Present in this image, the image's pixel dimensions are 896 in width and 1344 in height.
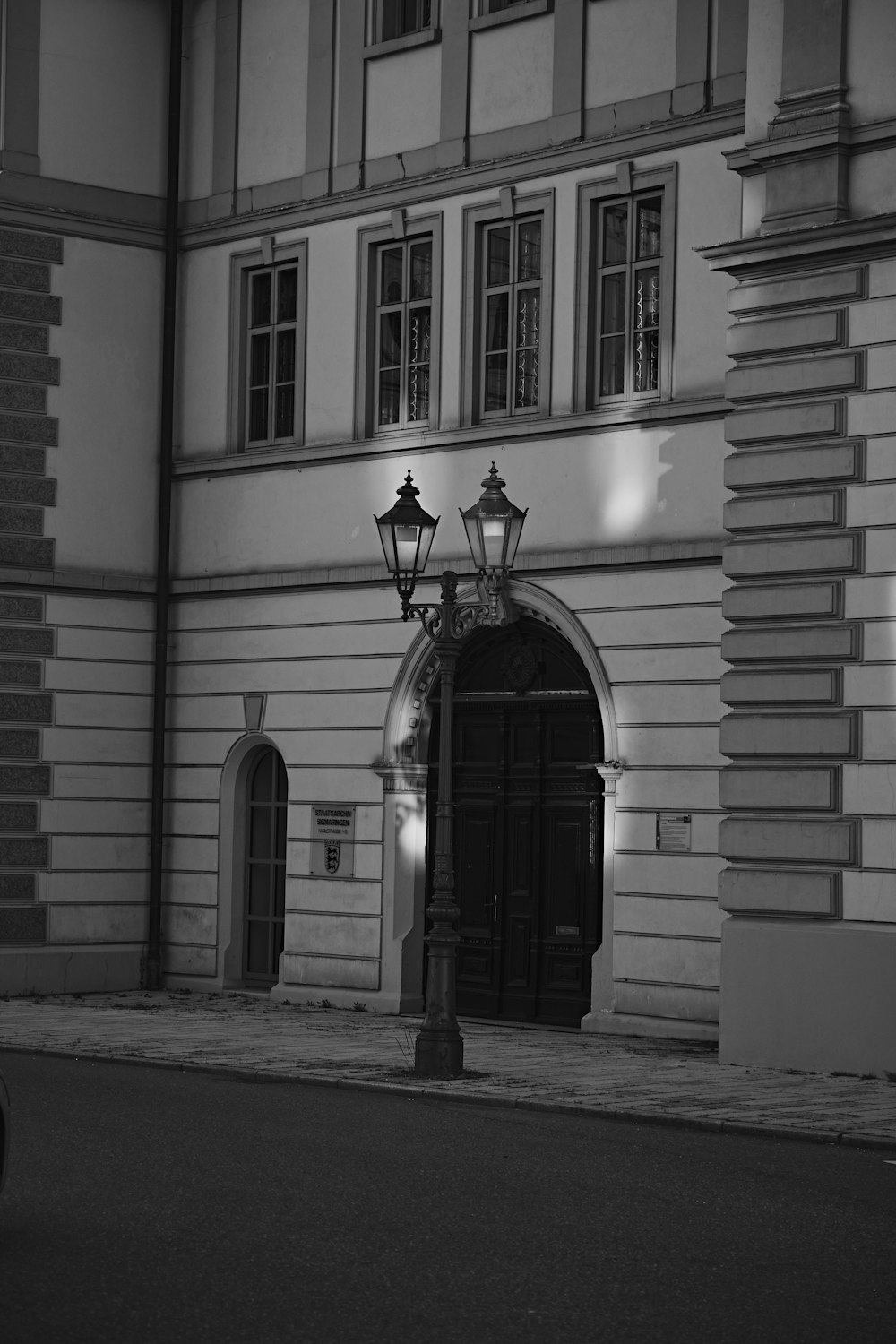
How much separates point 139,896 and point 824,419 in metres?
10.3

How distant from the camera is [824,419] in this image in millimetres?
16562

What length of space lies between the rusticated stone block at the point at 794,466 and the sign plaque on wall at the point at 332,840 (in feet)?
21.5

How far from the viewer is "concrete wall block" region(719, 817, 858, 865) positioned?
16250 millimetres

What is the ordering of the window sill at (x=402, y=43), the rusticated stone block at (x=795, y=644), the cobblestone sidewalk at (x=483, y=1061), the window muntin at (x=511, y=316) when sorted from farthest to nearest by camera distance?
the window sill at (x=402, y=43) → the window muntin at (x=511, y=316) → the rusticated stone block at (x=795, y=644) → the cobblestone sidewalk at (x=483, y=1061)

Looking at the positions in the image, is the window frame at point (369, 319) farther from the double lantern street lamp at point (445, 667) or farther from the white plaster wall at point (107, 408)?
the double lantern street lamp at point (445, 667)

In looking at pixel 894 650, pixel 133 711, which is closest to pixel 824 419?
pixel 894 650

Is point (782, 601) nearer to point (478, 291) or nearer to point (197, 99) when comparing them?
point (478, 291)

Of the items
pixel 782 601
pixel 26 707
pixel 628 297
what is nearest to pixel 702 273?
pixel 628 297

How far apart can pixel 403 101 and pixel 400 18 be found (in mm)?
945

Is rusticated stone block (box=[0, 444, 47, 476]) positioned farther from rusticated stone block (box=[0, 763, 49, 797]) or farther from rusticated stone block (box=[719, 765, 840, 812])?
rusticated stone block (box=[719, 765, 840, 812])

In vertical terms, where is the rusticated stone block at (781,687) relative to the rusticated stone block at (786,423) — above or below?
below

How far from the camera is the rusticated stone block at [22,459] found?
22578mm

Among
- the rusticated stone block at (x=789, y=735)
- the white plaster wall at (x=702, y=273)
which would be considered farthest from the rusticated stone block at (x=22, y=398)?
the rusticated stone block at (x=789, y=735)

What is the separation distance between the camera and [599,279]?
20359 millimetres
